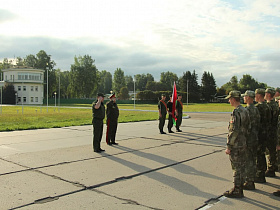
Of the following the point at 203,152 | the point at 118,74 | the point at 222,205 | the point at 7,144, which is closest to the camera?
the point at 222,205

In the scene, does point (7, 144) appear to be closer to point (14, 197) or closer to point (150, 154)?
point (150, 154)

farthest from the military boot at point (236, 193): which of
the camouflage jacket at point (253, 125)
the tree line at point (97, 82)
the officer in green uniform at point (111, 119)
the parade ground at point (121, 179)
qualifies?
the tree line at point (97, 82)

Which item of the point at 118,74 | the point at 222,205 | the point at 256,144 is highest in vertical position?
the point at 118,74

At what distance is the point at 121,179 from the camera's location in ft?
20.7

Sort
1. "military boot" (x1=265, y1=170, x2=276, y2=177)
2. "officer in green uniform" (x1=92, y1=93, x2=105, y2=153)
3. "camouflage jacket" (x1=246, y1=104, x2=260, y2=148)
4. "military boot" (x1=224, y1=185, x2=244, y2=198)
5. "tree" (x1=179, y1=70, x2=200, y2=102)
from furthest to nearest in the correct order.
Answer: "tree" (x1=179, y1=70, x2=200, y2=102) → "officer in green uniform" (x1=92, y1=93, x2=105, y2=153) → "military boot" (x1=265, y1=170, x2=276, y2=177) → "camouflage jacket" (x1=246, y1=104, x2=260, y2=148) → "military boot" (x1=224, y1=185, x2=244, y2=198)

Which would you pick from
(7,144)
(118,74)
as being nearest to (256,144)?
(7,144)

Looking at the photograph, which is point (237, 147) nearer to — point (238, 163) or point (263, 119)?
point (238, 163)

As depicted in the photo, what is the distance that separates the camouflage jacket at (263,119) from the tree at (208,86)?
117 metres

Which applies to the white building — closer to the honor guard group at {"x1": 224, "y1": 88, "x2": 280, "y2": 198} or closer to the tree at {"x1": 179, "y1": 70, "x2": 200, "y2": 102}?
the tree at {"x1": 179, "y1": 70, "x2": 200, "y2": 102}

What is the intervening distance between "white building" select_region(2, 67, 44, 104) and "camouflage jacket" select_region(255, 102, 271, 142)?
9521cm

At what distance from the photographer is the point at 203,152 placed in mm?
9539

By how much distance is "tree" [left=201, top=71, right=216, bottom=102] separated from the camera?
398 ft

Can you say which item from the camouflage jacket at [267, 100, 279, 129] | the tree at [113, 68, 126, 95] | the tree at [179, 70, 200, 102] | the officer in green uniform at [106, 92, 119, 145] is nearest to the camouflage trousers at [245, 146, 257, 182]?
the camouflage jacket at [267, 100, 279, 129]

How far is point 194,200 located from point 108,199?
1.54 m
